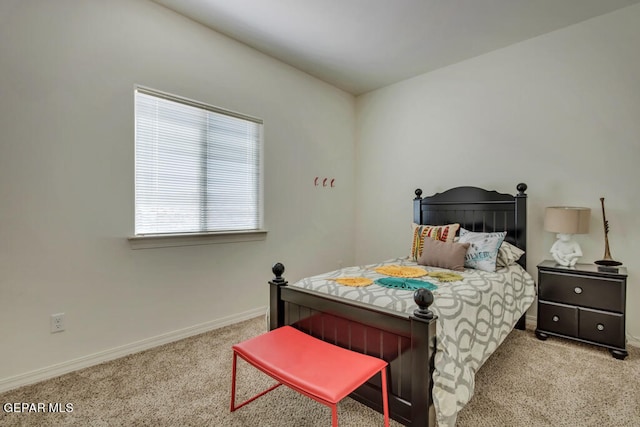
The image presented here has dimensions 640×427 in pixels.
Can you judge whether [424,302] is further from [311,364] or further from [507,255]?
[507,255]

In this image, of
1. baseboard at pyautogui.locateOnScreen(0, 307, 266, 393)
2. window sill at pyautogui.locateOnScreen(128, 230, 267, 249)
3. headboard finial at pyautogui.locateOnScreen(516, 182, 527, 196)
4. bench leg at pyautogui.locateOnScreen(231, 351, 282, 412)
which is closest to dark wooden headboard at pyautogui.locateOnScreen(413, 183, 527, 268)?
headboard finial at pyautogui.locateOnScreen(516, 182, 527, 196)

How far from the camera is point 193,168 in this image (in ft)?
9.22

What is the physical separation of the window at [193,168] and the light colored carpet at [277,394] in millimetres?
1037

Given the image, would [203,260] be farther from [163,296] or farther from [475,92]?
[475,92]

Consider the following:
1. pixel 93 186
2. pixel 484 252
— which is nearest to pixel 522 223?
pixel 484 252

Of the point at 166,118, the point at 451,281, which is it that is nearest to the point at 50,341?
the point at 166,118

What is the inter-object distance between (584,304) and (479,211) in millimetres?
1131

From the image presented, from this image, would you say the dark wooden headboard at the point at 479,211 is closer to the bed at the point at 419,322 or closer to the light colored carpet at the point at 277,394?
the bed at the point at 419,322

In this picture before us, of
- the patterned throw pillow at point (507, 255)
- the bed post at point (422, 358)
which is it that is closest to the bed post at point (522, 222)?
the patterned throw pillow at point (507, 255)

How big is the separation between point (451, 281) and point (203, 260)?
2.08 meters

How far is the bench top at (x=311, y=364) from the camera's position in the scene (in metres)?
1.30

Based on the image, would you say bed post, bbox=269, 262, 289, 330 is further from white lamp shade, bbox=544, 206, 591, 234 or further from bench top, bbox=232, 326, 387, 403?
white lamp shade, bbox=544, 206, 591, 234

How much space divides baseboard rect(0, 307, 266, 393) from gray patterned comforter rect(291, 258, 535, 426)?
4.16 ft

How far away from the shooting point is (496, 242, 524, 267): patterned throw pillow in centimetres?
275
